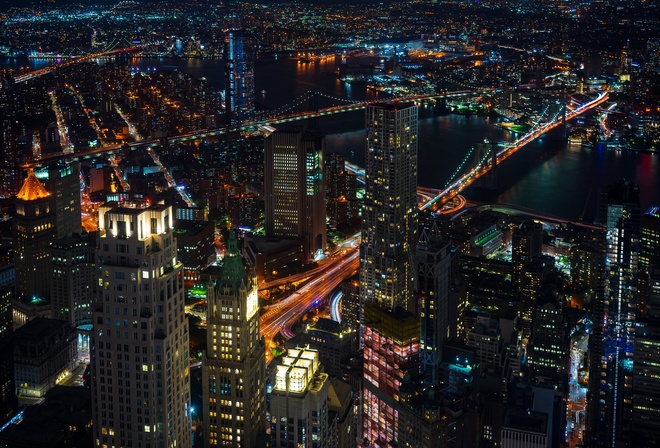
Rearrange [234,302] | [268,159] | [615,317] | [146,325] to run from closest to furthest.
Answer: [146,325]
[234,302]
[615,317]
[268,159]

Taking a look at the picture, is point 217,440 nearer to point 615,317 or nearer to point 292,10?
point 615,317

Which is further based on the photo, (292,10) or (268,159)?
(292,10)

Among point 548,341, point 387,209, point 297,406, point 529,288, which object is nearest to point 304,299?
point 387,209

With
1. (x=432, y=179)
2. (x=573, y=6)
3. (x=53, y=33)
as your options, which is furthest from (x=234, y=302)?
(x=573, y=6)

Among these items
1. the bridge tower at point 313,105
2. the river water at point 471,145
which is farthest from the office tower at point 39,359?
the bridge tower at point 313,105

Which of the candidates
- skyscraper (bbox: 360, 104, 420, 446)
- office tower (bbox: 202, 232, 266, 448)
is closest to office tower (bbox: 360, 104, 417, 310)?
skyscraper (bbox: 360, 104, 420, 446)

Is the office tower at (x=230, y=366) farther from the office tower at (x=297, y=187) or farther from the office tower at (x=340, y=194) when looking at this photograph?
the office tower at (x=340, y=194)
